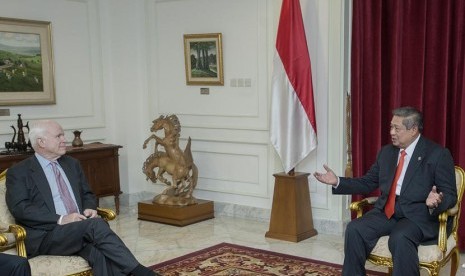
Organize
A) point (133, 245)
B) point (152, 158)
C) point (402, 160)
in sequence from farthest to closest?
1. point (152, 158)
2. point (133, 245)
3. point (402, 160)

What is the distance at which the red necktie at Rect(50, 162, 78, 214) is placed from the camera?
12.1 feet

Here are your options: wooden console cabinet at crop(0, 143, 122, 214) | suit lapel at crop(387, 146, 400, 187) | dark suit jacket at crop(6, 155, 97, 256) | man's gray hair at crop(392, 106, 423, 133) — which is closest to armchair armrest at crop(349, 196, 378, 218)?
suit lapel at crop(387, 146, 400, 187)

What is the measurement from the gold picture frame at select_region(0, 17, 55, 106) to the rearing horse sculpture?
1298 mm

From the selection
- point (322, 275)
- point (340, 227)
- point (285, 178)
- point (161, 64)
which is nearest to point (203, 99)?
point (161, 64)

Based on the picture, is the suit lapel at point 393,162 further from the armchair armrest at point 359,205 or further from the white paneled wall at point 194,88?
the white paneled wall at point 194,88

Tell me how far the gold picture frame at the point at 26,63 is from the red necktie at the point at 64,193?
254cm

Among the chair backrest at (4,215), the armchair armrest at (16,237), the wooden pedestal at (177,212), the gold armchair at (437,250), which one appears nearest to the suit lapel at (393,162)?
the gold armchair at (437,250)

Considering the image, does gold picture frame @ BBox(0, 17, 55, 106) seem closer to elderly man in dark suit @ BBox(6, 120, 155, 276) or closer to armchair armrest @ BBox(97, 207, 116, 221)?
elderly man in dark suit @ BBox(6, 120, 155, 276)

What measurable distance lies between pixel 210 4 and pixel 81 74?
1734mm

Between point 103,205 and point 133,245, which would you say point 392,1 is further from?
point 103,205

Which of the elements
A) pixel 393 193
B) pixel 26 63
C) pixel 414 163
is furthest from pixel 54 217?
pixel 26 63

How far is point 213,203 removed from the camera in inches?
252

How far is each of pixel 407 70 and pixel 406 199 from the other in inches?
64.6

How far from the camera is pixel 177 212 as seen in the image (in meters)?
6.04
